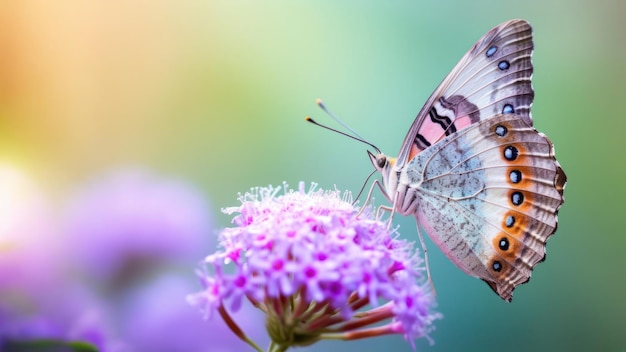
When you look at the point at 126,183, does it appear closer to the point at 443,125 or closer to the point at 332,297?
the point at 443,125

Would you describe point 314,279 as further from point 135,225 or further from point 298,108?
point 298,108

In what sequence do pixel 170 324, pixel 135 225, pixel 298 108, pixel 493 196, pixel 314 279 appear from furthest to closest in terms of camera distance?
pixel 298 108, pixel 135 225, pixel 170 324, pixel 493 196, pixel 314 279

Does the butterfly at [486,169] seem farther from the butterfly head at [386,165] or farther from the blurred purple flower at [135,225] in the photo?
the blurred purple flower at [135,225]

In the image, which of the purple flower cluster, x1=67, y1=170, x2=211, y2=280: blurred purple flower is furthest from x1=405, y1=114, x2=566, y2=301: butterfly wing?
x1=67, y1=170, x2=211, y2=280: blurred purple flower

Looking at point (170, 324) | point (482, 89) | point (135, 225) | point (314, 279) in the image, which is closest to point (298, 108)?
point (135, 225)

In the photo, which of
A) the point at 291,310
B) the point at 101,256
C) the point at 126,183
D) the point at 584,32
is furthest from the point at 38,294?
the point at 584,32

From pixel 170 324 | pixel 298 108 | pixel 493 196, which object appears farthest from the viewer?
pixel 298 108
